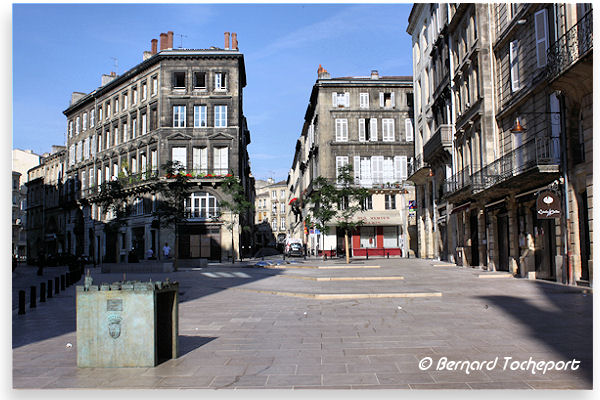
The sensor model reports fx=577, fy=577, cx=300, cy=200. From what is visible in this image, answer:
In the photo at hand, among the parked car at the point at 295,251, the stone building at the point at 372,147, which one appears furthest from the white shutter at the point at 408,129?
the parked car at the point at 295,251

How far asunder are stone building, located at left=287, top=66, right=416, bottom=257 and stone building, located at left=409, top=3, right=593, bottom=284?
14018 millimetres

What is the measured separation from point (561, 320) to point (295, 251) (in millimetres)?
41882

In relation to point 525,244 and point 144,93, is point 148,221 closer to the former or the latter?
point 144,93

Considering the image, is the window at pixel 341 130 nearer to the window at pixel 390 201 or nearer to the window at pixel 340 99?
the window at pixel 340 99

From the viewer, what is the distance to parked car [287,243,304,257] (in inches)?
1989

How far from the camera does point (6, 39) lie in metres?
5.83

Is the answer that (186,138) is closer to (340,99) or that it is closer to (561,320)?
(340,99)

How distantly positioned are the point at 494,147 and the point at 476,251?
596cm

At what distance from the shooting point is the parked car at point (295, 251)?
166 feet

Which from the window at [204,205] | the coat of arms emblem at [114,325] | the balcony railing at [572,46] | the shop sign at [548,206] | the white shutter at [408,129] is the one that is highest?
the white shutter at [408,129]

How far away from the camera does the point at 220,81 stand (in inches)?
1893

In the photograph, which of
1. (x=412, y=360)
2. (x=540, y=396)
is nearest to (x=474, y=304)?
(x=412, y=360)

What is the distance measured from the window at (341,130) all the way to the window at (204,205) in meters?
12.7

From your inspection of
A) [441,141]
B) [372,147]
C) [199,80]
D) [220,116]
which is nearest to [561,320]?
[441,141]
